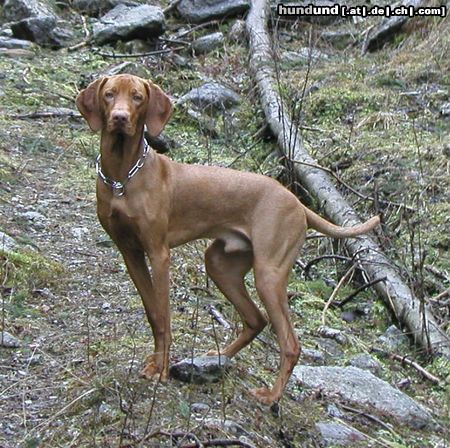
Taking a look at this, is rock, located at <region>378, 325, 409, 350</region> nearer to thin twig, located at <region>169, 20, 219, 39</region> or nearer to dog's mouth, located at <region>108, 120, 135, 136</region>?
dog's mouth, located at <region>108, 120, 135, 136</region>

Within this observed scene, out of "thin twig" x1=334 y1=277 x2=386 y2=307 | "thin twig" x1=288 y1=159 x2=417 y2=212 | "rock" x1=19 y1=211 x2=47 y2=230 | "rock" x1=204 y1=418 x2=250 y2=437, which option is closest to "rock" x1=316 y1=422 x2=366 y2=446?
"rock" x1=204 y1=418 x2=250 y2=437

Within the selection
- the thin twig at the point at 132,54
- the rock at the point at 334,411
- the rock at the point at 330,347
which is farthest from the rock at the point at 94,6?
the rock at the point at 334,411

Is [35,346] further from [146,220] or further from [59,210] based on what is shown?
[59,210]

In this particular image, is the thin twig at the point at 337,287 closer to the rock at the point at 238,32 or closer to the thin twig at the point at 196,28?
the rock at the point at 238,32

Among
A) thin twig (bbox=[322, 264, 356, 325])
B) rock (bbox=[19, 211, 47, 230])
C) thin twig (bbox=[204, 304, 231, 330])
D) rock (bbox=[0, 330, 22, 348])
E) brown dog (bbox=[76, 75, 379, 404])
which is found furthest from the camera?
rock (bbox=[19, 211, 47, 230])

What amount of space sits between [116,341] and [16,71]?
6.10 metres

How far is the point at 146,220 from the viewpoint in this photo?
488 cm

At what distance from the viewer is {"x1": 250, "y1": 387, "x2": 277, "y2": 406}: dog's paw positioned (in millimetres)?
5180

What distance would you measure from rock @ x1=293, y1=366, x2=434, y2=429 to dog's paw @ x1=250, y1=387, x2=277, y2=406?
667 millimetres

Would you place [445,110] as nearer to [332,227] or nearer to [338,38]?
[338,38]

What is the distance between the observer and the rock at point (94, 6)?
13.4m

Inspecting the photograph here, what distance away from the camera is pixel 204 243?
7.85 m

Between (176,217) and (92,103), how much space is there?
70cm

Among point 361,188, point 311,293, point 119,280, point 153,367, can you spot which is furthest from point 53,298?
point 361,188
